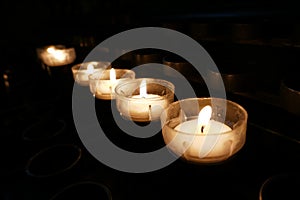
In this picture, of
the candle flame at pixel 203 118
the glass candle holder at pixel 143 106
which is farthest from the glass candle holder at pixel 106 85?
the candle flame at pixel 203 118

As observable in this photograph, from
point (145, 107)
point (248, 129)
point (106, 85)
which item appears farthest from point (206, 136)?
point (106, 85)

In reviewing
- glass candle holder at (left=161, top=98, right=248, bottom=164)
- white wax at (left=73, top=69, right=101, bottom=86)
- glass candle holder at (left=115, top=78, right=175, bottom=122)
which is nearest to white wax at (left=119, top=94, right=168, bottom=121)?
glass candle holder at (left=115, top=78, right=175, bottom=122)

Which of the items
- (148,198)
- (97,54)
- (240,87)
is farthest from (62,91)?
(240,87)

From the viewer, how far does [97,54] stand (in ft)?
7.78

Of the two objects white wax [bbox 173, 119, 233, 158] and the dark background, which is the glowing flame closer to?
the dark background

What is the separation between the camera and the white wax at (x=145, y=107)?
44.8 inches

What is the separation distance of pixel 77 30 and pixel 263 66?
2066 mm

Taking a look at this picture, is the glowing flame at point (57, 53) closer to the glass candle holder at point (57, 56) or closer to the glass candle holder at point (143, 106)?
the glass candle holder at point (57, 56)

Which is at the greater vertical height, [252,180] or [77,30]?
[77,30]

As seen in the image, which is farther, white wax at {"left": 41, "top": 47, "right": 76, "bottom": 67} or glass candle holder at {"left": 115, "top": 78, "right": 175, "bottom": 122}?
white wax at {"left": 41, "top": 47, "right": 76, "bottom": 67}

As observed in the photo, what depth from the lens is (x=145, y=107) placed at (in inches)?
45.0

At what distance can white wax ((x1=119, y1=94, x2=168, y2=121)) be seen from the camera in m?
1.14

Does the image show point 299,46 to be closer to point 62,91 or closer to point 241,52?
point 241,52

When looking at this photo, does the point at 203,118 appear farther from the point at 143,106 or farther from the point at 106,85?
the point at 106,85
